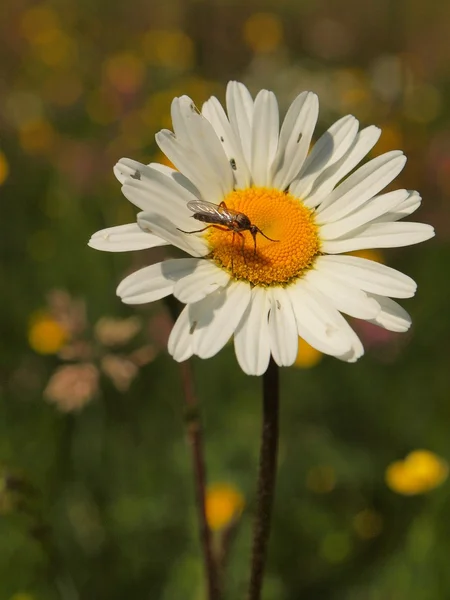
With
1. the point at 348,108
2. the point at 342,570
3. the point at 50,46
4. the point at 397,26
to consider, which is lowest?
the point at 342,570

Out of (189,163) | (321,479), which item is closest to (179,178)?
(189,163)

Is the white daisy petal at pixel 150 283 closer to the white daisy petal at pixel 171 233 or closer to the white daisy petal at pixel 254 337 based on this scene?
the white daisy petal at pixel 171 233

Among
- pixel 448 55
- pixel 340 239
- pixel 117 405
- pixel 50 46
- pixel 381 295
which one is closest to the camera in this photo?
pixel 381 295

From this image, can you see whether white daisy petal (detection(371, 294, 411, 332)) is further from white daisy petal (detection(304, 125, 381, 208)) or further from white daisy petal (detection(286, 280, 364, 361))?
white daisy petal (detection(304, 125, 381, 208))

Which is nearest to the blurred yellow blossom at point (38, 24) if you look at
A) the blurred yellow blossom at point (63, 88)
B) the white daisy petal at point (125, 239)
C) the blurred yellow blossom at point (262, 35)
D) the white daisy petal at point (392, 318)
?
the blurred yellow blossom at point (63, 88)

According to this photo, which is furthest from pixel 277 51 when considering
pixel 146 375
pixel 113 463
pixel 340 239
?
pixel 340 239

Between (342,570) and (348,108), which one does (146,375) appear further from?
(348,108)

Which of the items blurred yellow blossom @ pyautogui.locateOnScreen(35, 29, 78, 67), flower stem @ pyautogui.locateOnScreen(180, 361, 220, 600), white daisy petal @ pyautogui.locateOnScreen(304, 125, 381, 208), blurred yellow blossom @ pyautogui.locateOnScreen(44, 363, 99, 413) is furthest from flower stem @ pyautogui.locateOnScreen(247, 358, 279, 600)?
blurred yellow blossom @ pyautogui.locateOnScreen(35, 29, 78, 67)
